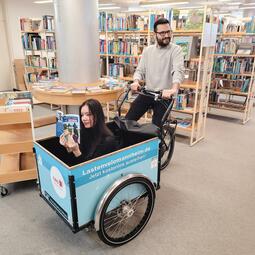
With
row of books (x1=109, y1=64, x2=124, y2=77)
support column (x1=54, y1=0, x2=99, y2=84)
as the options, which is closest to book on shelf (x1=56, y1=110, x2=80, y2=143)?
support column (x1=54, y1=0, x2=99, y2=84)

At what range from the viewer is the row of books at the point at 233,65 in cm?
478

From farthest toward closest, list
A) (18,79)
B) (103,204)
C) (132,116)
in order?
(18,79)
(132,116)
(103,204)

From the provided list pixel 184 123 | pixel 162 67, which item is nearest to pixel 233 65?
pixel 184 123

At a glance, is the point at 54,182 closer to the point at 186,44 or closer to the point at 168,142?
the point at 168,142

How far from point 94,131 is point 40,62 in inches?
184

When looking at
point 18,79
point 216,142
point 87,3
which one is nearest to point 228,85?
point 216,142

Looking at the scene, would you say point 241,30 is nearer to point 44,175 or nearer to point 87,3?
point 87,3

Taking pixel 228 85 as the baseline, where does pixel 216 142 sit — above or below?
below

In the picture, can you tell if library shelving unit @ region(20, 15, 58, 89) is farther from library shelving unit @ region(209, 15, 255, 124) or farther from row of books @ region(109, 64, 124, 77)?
library shelving unit @ region(209, 15, 255, 124)

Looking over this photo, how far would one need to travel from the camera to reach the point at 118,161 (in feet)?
5.00

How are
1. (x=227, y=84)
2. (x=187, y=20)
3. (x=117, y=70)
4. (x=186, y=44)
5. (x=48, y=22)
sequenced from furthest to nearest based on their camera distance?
(x=227, y=84) < (x=48, y=22) < (x=117, y=70) < (x=186, y=44) < (x=187, y=20)

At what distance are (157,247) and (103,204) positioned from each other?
0.60 metres

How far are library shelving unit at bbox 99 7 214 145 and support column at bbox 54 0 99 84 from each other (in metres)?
1.43

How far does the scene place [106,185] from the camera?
1.51 metres
